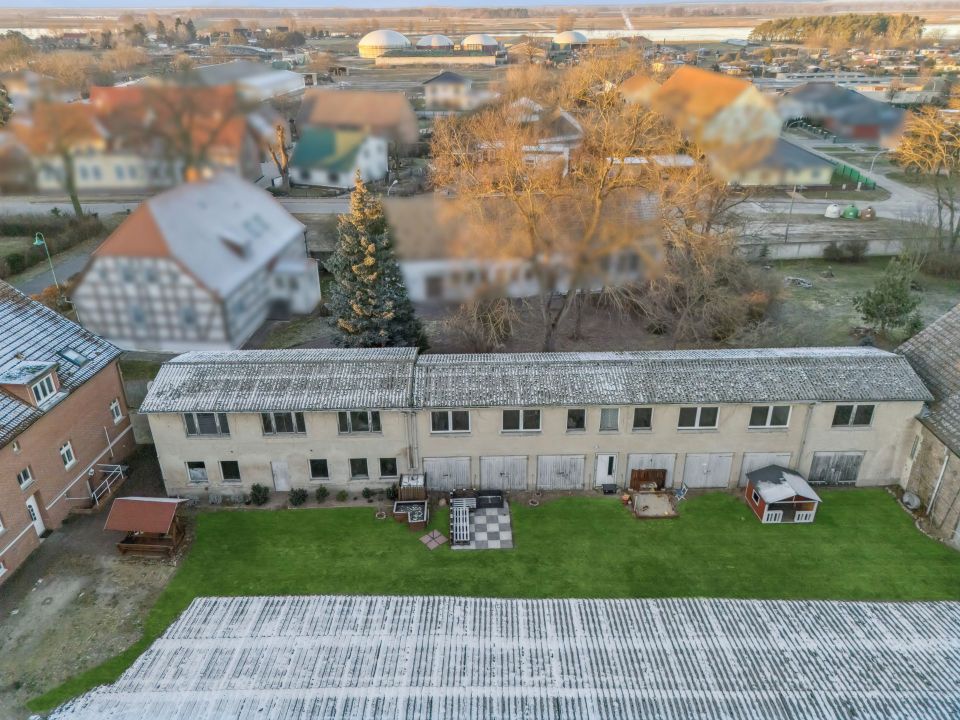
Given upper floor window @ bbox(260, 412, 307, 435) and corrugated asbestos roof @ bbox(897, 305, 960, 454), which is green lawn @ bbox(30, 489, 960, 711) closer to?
upper floor window @ bbox(260, 412, 307, 435)

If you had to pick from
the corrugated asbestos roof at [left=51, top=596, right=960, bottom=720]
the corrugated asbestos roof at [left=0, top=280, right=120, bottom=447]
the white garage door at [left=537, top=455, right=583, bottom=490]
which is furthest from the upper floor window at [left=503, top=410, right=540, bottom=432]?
the corrugated asbestos roof at [left=0, top=280, right=120, bottom=447]

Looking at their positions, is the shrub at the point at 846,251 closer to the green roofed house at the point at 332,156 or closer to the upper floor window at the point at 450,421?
the green roofed house at the point at 332,156

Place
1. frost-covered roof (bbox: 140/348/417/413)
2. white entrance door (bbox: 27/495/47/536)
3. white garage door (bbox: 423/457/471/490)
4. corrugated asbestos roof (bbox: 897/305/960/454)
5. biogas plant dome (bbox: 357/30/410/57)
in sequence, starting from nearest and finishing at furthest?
white entrance door (bbox: 27/495/47/536) → corrugated asbestos roof (bbox: 897/305/960/454) → frost-covered roof (bbox: 140/348/417/413) → white garage door (bbox: 423/457/471/490) → biogas plant dome (bbox: 357/30/410/57)

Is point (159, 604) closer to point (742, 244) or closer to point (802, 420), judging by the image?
point (802, 420)

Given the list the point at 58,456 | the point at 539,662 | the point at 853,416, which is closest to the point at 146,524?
the point at 58,456

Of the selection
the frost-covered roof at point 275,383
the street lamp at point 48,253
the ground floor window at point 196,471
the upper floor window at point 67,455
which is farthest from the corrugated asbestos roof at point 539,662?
the street lamp at point 48,253

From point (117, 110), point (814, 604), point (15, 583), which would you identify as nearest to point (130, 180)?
point (117, 110)

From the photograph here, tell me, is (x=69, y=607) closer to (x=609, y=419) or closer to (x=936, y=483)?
(x=609, y=419)

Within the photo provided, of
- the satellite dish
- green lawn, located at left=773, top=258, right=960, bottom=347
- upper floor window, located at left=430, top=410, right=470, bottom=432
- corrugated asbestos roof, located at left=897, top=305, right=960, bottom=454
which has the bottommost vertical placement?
the satellite dish
